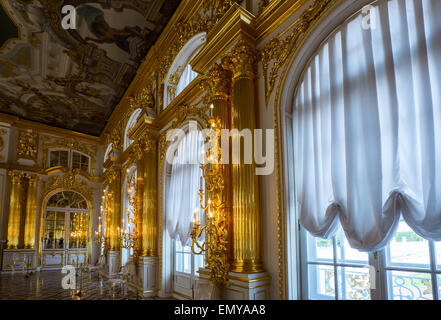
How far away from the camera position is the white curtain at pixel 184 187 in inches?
Result: 219

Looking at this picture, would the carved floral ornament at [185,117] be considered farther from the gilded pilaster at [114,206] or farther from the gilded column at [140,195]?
the gilded pilaster at [114,206]

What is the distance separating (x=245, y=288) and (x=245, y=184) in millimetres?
1242

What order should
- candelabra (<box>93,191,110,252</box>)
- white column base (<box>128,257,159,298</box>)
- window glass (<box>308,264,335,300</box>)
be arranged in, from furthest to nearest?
candelabra (<box>93,191,110,252</box>)
white column base (<box>128,257,159,298</box>)
window glass (<box>308,264,335,300</box>)

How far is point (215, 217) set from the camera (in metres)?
4.09

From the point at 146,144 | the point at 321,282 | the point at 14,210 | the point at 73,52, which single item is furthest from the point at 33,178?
the point at 321,282

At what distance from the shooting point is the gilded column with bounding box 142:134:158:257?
698 centimetres

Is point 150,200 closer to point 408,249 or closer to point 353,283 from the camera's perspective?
point 353,283

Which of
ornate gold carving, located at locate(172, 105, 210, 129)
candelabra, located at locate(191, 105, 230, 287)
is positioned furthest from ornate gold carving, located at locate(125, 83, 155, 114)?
candelabra, located at locate(191, 105, 230, 287)

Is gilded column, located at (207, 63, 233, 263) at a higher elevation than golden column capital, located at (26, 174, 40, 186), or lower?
higher

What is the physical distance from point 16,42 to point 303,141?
8.46m

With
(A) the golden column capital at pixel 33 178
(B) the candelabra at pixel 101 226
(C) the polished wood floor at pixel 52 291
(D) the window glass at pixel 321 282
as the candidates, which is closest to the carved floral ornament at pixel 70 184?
(A) the golden column capital at pixel 33 178

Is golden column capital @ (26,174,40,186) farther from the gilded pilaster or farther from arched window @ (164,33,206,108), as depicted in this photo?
arched window @ (164,33,206,108)

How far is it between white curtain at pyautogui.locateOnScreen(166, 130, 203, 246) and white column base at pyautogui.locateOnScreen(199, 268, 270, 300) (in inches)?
73.4

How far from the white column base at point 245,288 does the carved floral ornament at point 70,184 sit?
11.7 meters
